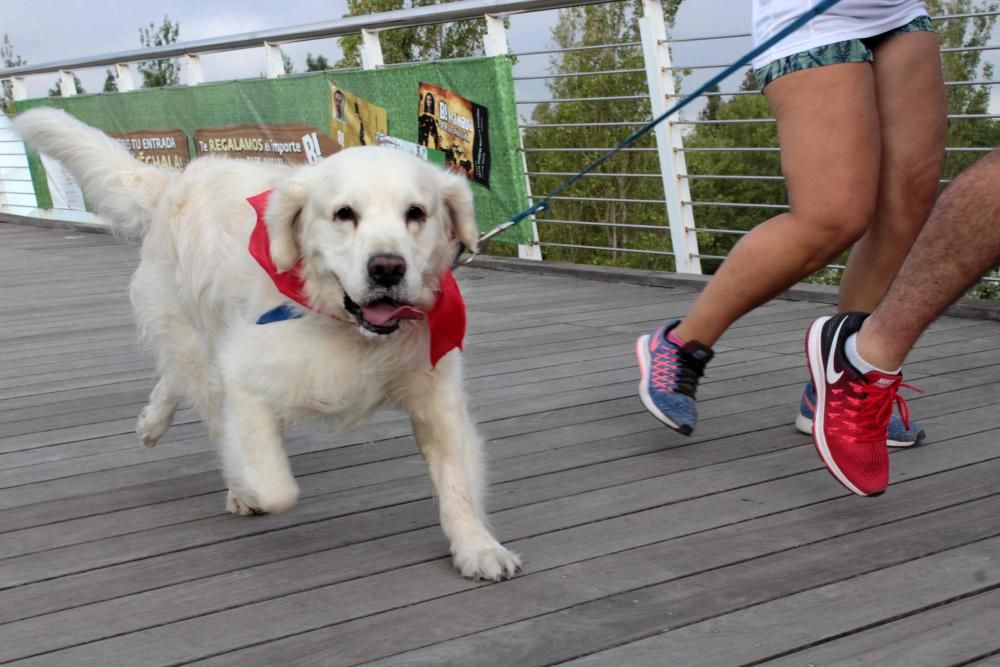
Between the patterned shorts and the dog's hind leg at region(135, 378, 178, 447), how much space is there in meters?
1.70

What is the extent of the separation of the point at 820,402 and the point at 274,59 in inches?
257

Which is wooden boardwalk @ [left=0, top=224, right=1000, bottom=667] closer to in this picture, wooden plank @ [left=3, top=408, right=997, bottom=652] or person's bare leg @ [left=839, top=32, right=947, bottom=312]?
wooden plank @ [left=3, top=408, right=997, bottom=652]

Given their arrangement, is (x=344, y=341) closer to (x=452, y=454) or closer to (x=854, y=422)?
(x=452, y=454)

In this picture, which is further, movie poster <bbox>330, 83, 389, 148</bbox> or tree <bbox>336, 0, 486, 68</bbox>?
tree <bbox>336, 0, 486, 68</bbox>

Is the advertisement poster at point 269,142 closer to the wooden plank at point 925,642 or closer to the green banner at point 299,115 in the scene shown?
the green banner at point 299,115

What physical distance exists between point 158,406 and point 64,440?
1.45 feet

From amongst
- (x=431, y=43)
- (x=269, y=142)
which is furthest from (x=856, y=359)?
(x=431, y=43)

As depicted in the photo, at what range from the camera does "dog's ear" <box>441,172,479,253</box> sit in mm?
2621

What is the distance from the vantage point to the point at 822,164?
9.11ft

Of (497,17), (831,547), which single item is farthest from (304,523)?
(497,17)

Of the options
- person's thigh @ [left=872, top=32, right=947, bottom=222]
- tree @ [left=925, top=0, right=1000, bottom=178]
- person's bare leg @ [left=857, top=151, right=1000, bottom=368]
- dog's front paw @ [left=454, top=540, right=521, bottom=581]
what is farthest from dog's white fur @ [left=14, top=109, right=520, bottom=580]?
tree @ [left=925, top=0, right=1000, bottom=178]

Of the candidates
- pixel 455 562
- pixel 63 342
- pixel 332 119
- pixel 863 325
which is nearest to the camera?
pixel 455 562

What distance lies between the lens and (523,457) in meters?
3.12

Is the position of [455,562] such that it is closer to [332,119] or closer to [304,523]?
[304,523]
